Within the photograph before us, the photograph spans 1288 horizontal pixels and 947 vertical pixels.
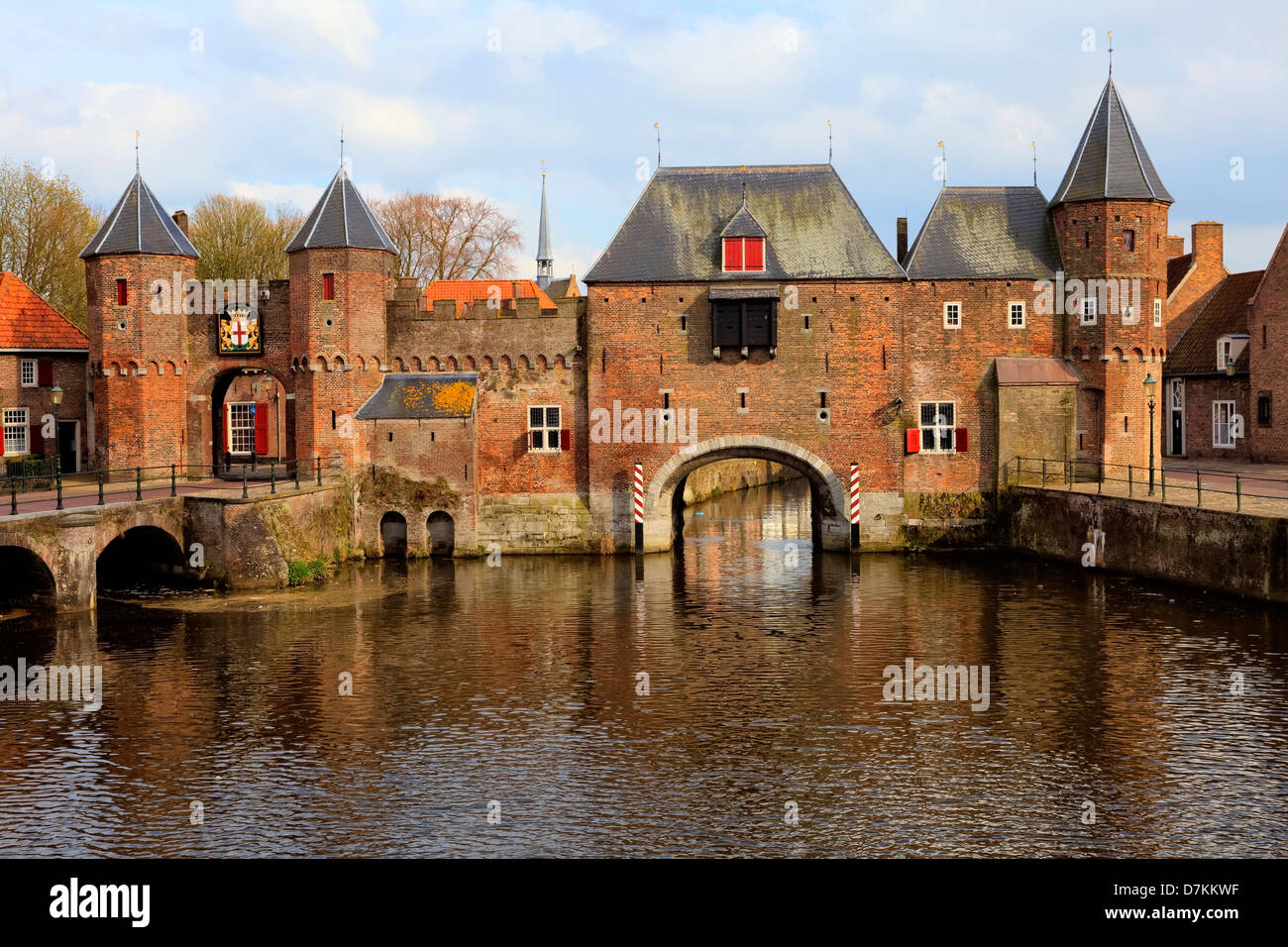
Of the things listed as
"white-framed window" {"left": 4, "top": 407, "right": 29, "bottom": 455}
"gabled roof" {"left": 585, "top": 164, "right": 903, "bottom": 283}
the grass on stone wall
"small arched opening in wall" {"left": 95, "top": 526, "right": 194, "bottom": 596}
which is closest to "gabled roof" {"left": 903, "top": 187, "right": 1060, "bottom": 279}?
"gabled roof" {"left": 585, "top": 164, "right": 903, "bottom": 283}

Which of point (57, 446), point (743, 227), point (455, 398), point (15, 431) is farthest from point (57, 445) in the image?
point (743, 227)

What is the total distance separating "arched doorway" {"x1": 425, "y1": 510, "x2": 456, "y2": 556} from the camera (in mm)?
32500

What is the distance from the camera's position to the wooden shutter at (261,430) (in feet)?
121

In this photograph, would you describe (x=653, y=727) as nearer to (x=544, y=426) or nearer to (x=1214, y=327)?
(x=544, y=426)

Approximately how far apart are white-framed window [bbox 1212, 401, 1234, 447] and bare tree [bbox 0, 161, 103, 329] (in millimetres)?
44791

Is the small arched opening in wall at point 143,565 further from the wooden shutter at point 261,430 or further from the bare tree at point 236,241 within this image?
the bare tree at point 236,241

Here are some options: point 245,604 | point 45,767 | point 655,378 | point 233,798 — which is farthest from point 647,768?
point 655,378

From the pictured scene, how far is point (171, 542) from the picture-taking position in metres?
27.6

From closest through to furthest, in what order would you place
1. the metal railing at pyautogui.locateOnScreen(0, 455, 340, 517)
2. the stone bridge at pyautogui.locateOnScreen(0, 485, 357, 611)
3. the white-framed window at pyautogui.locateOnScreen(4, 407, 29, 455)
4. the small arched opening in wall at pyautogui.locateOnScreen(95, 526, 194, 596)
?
the stone bridge at pyautogui.locateOnScreen(0, 485, 357, 611) → the small arched opening in wall at pyautogui.locateOnScreen(95, 526, 194, 596) → the metal railing at pyautogui.locateOnScreen(0, 455, 340, 517) → the white-framed window at pyautogui.locateOnScreen(4, 407, 29, 455)

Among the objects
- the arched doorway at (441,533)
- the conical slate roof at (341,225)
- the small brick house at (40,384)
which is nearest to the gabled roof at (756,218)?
the conical slate roof at (341,225)

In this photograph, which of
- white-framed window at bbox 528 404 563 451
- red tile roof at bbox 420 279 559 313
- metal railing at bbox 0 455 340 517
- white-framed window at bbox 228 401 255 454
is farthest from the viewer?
red tile roof at bbox 420 279 559 313

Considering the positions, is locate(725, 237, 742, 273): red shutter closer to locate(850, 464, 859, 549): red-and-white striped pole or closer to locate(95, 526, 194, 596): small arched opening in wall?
locate(850, 464, 859, 549): red-and-white striped pole

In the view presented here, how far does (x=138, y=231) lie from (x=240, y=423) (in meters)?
18.1

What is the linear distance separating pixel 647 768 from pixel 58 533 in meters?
14.8
